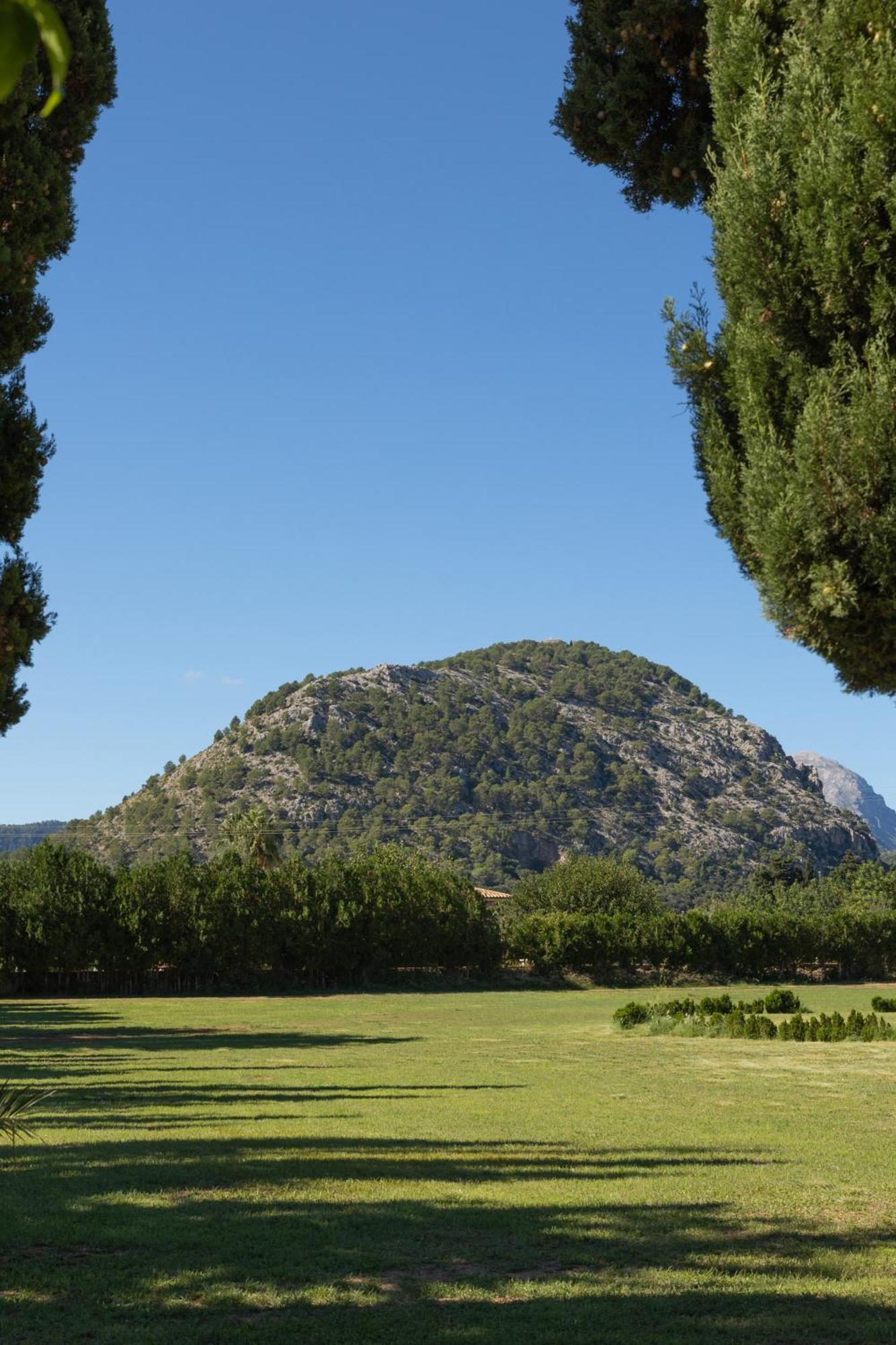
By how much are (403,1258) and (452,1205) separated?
1.50 meters

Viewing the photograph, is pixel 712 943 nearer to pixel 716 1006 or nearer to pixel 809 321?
pixel 716 1006

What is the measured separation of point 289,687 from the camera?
14000 centimetres

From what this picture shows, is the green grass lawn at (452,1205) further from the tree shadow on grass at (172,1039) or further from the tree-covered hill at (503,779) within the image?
the tree-covered hill at (503,779)

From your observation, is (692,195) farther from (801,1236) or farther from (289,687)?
(289,687)

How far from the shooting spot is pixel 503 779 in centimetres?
13138

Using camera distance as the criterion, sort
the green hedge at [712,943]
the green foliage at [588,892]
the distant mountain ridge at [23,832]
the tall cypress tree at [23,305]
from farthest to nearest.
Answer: the distant mountain ridge at [23,832] → the green foliage at [588,892] → the green hedge at [712,943] → the tall cypress tree at [23,305]

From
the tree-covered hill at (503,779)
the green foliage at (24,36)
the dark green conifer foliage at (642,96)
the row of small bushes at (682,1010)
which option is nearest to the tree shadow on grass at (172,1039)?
the row of small bushes at (682,1010)

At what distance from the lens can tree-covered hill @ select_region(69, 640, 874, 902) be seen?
117 metres

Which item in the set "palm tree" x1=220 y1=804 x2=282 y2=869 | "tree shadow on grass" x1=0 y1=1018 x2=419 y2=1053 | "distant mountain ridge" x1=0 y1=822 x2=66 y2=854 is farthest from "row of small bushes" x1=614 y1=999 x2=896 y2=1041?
"distant mountain ridge" x1=0 y1=822 x2=66 y2=854

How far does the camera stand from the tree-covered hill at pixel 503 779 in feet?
384

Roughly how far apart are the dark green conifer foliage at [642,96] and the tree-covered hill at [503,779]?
329ft

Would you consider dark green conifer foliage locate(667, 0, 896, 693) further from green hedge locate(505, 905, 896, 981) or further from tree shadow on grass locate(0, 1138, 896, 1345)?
green hedge locate(505, 905, 896, 981)

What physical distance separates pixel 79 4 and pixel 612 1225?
40.6 feet

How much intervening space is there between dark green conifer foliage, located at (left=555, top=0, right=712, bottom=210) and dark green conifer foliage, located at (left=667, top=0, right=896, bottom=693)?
2155 millimetres
